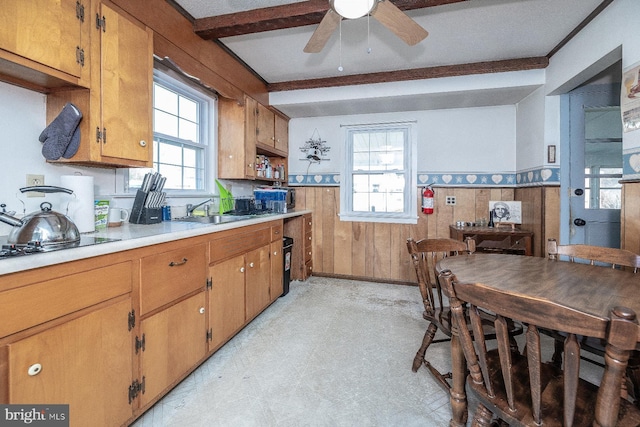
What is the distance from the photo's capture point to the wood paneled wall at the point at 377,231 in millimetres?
3760

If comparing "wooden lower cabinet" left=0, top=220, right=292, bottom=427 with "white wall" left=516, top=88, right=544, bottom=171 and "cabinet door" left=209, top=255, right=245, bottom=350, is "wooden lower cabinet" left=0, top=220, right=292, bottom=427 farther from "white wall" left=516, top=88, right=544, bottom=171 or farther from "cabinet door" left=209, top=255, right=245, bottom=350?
"white wall" left=516, top=88, right=544, bottom=171

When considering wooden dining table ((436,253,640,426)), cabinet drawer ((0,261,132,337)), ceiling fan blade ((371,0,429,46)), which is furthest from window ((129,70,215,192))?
wooden dining table ((436,253,640,426))

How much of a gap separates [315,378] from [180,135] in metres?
2.45

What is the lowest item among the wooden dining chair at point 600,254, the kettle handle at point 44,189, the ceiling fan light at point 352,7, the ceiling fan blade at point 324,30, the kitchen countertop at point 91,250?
the wooden dining chair at point 600,254

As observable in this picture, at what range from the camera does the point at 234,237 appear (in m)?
2.29

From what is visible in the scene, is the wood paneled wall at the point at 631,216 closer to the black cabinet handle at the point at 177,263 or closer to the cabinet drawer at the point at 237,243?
the cabinet drawer at the point at 237,243

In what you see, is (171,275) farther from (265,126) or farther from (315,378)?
(265,126)

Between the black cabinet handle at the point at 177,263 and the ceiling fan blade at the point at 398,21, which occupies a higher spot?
the ceiling fan blade at the point at 398,21

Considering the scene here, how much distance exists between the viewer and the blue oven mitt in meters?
1.63

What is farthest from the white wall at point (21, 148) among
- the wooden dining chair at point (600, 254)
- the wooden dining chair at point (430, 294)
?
the wooden dining chair at point (600, 254)

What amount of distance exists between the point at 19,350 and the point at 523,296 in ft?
5.26

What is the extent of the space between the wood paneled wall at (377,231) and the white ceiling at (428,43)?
3.75 feet

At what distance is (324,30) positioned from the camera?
1.98 m

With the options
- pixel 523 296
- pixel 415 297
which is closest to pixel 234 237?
pixel 523 296
